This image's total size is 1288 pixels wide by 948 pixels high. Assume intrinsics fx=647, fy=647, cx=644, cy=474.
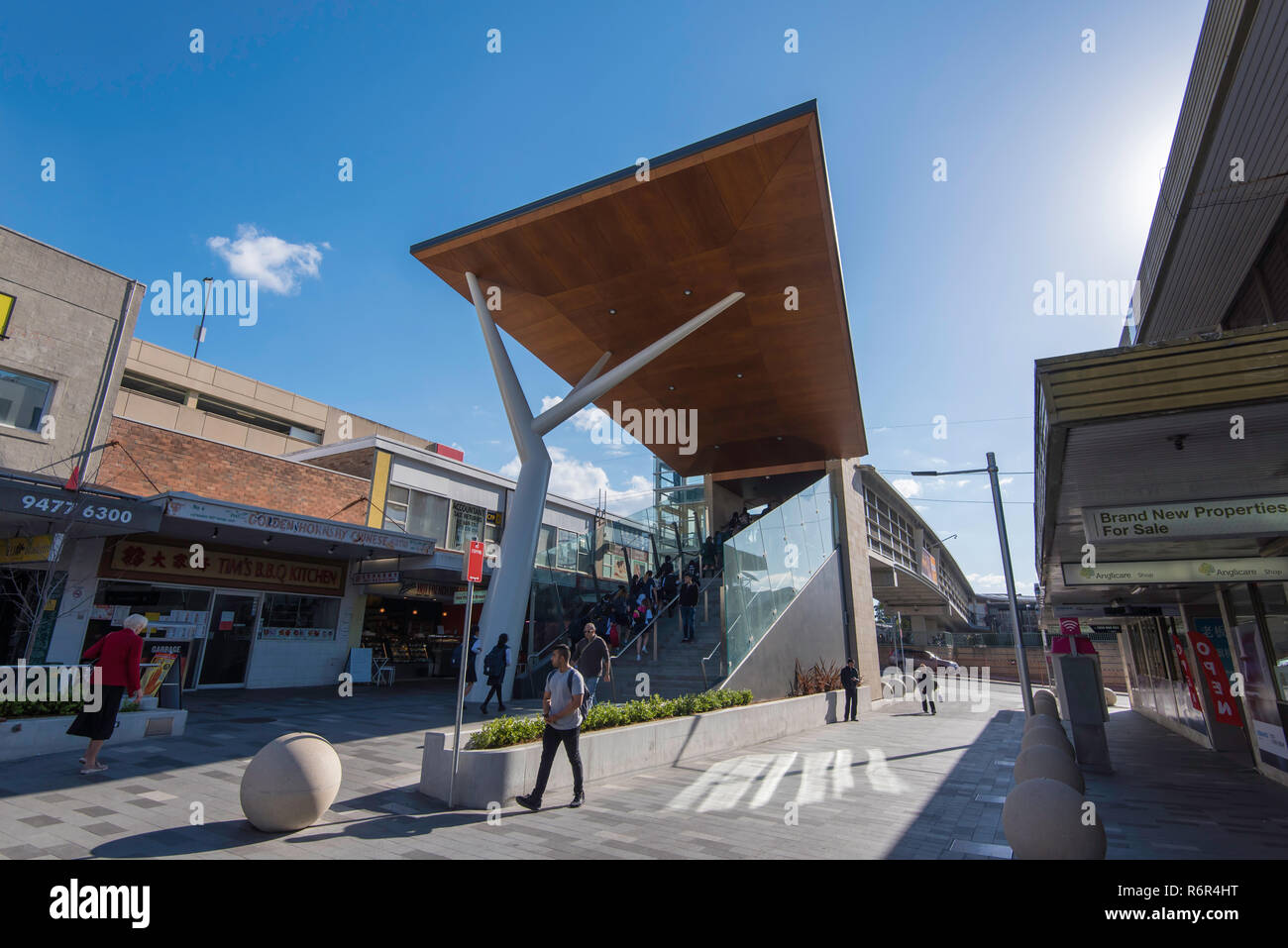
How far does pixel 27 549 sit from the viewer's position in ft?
43.3

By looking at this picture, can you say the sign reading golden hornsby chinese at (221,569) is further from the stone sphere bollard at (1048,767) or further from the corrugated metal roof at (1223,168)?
the corrugated metal roof at (1223,168)

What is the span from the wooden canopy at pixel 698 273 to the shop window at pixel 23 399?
28.3 ft

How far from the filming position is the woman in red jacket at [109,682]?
697 cm

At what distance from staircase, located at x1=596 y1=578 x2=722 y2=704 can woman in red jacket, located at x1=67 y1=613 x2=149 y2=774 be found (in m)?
8.24

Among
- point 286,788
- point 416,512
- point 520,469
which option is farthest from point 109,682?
point 416,512

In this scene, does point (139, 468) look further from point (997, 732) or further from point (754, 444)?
point (997, 732)

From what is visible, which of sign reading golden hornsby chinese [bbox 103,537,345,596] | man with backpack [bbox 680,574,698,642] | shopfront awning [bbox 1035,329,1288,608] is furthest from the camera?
man with backpack [bbox 680,574,698,642]

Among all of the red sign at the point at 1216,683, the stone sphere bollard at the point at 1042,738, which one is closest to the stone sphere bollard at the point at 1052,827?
the stone sphere bollard at the point at 1042,738

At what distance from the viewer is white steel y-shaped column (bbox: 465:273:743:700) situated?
14.7 meters

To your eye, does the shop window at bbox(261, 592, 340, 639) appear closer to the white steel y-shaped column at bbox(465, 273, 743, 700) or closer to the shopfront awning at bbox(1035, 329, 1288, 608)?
the white steel y-shaped column at bbox(465, 273, 743, 700)

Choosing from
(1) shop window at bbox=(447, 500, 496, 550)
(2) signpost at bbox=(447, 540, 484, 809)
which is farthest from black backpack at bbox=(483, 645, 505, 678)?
(1) shop window at bbox=(447, 500, 496, 550)
